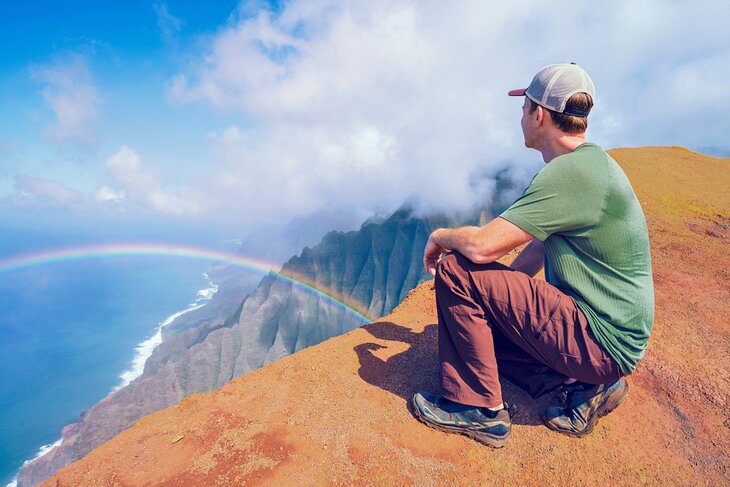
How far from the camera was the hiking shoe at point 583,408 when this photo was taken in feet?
9.97

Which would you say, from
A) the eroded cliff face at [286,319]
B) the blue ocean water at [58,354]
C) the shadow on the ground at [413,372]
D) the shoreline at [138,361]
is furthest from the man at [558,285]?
the blue ocean water at [58,354]

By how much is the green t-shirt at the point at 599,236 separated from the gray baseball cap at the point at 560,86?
0.39m

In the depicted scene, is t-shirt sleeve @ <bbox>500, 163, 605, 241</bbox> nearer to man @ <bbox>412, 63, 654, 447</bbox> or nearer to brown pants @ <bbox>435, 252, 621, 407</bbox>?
man @ <bbox>412, 63, 654, 447</bbox>

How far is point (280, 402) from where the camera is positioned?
371 centimetres

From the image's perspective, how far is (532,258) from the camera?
3.79m

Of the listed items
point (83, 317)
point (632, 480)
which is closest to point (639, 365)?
point (632, 480)

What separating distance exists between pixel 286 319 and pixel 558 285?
83.3 m

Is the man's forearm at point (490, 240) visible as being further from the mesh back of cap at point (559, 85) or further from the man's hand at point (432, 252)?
the mesh back of cap at point (559, 85)

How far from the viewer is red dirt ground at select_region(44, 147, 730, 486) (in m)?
2.75

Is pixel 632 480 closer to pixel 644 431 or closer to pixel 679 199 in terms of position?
pixel 644 431

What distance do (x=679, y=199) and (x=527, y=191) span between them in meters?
14.3

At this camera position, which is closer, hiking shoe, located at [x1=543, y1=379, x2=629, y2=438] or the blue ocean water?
hiking shoe, located at [x1=543, y1=379, x2=629, y2=438]

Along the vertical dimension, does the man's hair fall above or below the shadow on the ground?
above

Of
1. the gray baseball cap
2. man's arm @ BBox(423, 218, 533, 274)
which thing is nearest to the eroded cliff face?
the gray baseball cap
